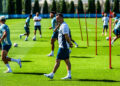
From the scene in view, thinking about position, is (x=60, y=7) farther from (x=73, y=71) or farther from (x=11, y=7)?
(x=73, y=71)

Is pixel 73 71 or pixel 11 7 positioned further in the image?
pixel 11 7

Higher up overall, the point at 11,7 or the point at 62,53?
the point at 62,53

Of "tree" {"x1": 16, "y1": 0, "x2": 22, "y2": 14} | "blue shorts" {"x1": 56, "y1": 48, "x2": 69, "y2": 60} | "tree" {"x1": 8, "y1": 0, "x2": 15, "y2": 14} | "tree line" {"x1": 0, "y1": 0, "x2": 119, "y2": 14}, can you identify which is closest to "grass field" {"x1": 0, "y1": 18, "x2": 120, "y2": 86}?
"blue shorts" {"x1": 56, "y1": 48, "x2": 69, "y2": 60}

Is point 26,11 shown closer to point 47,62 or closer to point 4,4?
point 4,4

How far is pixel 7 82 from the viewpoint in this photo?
10.8 m

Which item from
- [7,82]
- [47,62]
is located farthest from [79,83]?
[47,62]

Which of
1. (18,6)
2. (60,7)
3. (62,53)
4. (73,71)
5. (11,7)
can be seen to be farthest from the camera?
(60,7)

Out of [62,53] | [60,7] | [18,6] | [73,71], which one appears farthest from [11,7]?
[62,53]

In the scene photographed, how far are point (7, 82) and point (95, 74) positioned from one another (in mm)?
3291

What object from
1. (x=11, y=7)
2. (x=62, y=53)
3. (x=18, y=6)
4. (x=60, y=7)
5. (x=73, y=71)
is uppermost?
(x=62, y=53)

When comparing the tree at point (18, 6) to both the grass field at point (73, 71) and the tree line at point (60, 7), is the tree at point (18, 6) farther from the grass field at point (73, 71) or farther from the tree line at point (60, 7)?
the grass field at point (73, 71)

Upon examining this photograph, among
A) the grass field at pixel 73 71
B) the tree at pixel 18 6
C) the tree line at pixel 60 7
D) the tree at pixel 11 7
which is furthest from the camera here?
the tree line at pixel 60 7

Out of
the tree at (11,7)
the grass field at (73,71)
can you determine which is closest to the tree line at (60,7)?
the tree at (11,7)

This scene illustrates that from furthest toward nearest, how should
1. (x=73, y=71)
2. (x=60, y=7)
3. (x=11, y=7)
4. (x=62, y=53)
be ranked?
(x=60, y=7) → (x=11, y=7) → (x=73, y=71) → (x=62, y=53)
